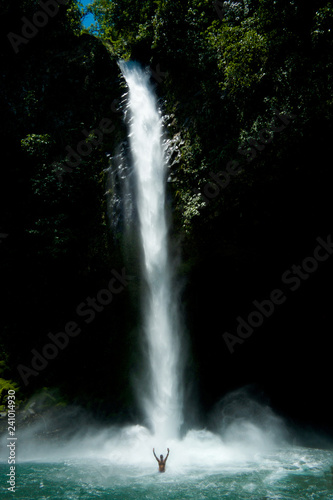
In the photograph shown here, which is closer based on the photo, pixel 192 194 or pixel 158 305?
pixel 192 194

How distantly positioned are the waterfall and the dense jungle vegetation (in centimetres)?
46

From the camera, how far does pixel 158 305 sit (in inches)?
425

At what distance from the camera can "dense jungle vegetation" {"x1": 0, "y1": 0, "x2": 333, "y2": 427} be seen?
8.42 meters

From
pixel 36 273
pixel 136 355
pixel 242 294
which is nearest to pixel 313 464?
pixel 242 294

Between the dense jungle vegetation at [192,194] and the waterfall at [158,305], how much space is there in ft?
1.51

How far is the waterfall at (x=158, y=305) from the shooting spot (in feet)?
34.1

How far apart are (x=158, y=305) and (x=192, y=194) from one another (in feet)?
13.1

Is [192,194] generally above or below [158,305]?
above

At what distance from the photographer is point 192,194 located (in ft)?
31.9

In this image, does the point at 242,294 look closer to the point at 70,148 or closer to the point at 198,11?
the point at 70,148

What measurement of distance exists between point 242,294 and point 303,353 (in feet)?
10.0

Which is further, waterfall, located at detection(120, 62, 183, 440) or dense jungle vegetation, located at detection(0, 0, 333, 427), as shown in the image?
waterfall, located at detection(120, 62, 183, 440)

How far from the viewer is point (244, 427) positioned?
10469mm

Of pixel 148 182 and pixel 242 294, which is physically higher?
pixel 148 182
